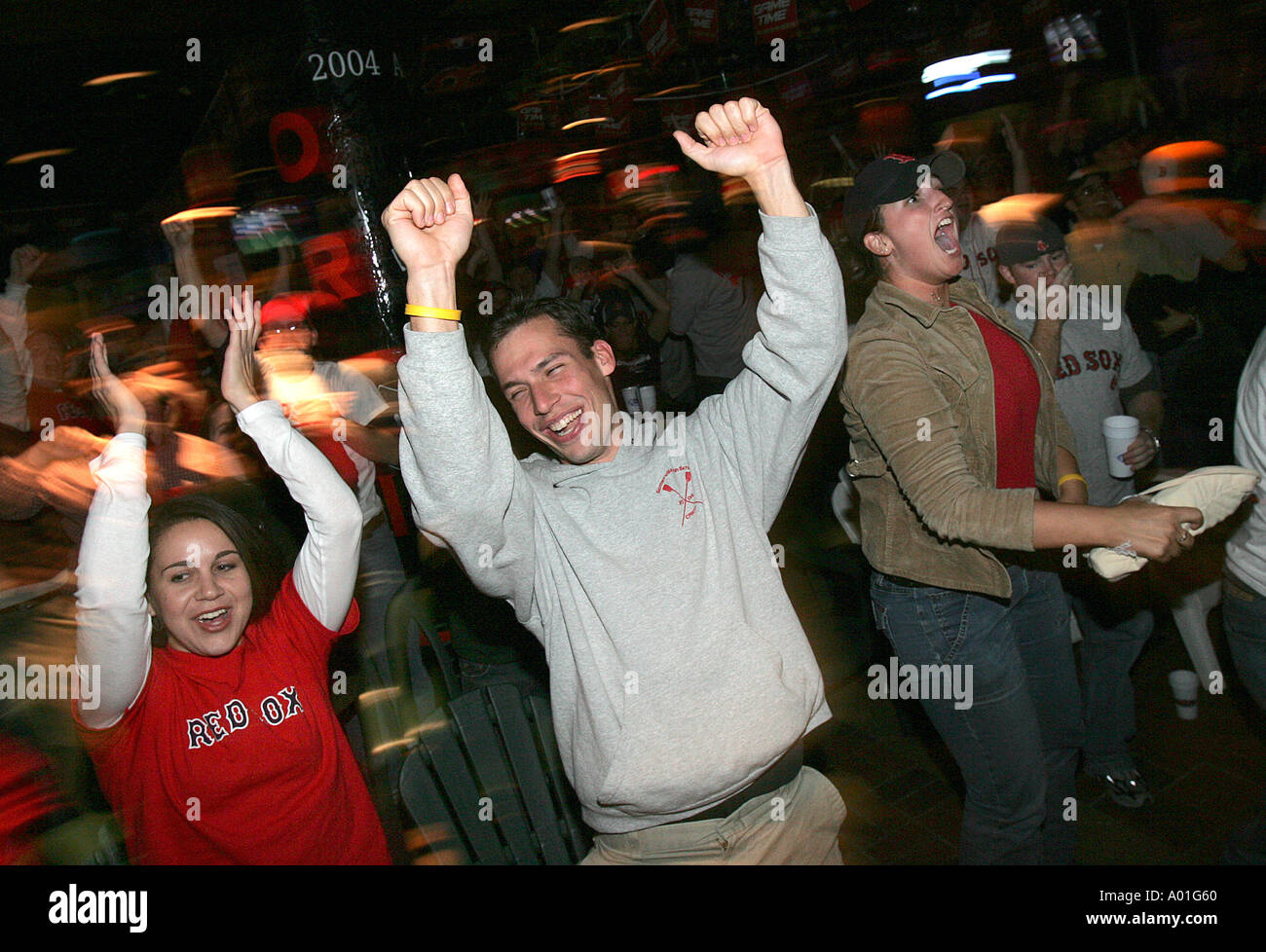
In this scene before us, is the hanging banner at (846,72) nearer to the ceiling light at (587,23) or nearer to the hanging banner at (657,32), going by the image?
the hanging banner at (657,32)

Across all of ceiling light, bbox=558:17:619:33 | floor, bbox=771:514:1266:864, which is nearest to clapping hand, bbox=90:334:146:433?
floor, bbox=771:514:1266:864

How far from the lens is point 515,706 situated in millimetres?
2375

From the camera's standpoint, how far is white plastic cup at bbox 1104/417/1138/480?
298 cm

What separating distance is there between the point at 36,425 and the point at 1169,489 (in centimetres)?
522

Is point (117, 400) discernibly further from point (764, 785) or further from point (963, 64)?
point (963, 64)

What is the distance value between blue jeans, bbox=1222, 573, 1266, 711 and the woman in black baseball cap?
1.44 ft

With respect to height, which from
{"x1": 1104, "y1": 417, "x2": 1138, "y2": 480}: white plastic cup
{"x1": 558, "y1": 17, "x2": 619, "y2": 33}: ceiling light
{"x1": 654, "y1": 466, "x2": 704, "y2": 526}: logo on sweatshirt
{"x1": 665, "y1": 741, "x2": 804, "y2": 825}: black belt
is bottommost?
{"x1": 665, "y1": 741, "x2": 804, "y2": 825}: black belt

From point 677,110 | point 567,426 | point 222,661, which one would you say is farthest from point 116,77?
point 567,426

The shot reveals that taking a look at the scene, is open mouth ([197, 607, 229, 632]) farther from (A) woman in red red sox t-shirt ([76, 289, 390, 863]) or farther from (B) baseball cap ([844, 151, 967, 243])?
(B) baseball cap ([844, 151, 967, 243])

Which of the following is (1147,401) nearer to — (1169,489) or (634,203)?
(1169,489)

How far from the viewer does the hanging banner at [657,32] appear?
9289 mm

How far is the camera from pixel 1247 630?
220 centimetres

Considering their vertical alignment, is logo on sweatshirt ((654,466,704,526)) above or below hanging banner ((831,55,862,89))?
below

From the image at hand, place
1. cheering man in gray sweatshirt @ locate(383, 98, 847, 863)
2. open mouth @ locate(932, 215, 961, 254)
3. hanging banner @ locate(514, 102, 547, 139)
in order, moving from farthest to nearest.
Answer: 1. hanging banner @ locate(514, 102, 547, 139)
2. open mouth @ locate(932, 215, 961, 254)
3. cheering man in gray sweatshirt @ locate(383, 98, 847, 863)
